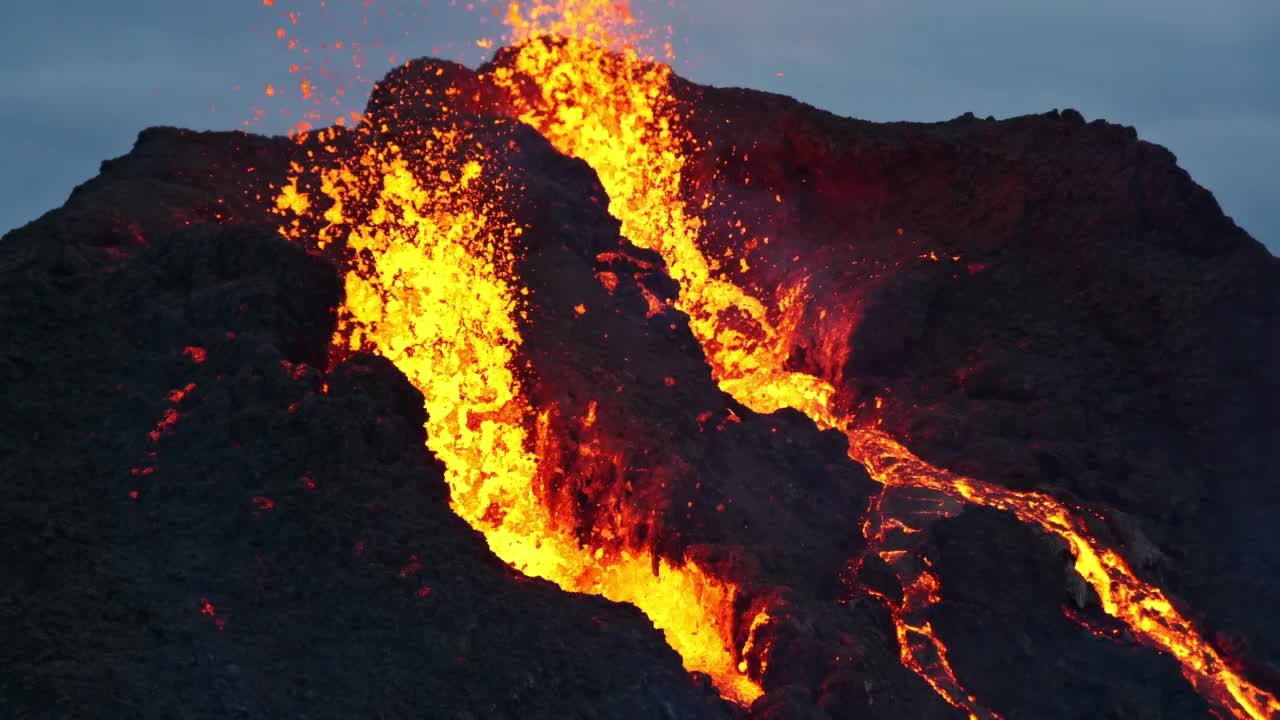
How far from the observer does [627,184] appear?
62.6 ft

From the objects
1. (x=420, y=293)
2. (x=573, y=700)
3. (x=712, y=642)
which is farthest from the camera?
(x=420, y=293)

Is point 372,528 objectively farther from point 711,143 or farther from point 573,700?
point 711,143

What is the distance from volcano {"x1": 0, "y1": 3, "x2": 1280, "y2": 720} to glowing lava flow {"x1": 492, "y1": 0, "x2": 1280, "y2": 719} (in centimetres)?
6

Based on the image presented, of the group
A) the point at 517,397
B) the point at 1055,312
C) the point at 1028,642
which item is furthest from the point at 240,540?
the point at 1055,312

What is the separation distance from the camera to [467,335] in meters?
12.8

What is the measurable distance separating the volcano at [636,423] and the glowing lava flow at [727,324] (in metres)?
0.06

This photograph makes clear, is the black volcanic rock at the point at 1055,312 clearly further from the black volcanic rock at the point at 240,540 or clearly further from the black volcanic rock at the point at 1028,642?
the black volcanic rock at the point at 240,540

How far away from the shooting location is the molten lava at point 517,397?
10812 mm

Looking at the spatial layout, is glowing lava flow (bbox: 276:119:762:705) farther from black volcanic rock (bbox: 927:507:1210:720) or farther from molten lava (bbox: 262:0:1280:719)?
black volcanic rock (bbox: 927:507:1210:720)

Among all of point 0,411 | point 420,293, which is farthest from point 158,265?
point 420,293

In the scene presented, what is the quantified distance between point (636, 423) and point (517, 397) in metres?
1.37

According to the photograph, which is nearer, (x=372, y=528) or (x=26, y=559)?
(x=26, y=559)

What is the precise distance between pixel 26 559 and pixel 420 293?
586cm

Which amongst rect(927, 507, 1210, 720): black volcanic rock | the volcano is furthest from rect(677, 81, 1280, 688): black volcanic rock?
rect(927, 507, 1210, 720): black volcanic rock
